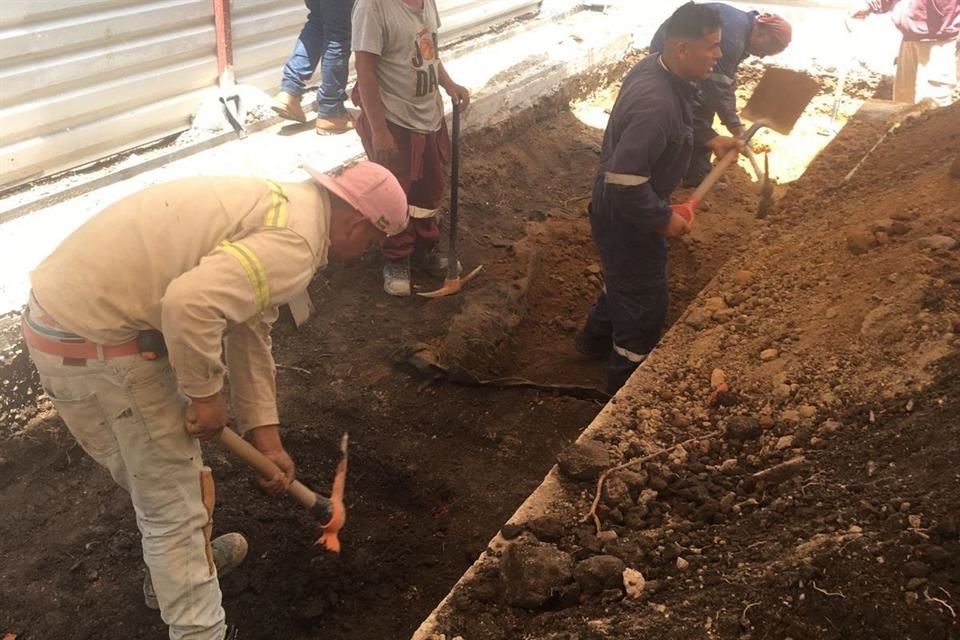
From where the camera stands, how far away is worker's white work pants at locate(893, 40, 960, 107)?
6367mm

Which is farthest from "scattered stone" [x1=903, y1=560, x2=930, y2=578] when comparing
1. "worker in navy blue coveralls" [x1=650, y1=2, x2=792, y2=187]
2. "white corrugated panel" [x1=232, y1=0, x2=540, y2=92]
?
"white corrugated panel" [x1=232, y1=0, x2=540, y2=92]

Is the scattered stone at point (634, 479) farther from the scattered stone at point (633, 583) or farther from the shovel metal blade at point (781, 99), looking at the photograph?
the shovel metal blade at point (781, 99)

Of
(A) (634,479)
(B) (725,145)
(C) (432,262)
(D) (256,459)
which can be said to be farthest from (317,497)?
(B) (725,145)

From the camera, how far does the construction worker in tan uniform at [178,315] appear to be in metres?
2.08

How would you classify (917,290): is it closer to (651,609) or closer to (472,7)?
(651,609)

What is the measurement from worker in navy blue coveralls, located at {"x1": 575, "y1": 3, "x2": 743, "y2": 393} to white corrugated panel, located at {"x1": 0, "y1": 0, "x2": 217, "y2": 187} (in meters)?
3.05

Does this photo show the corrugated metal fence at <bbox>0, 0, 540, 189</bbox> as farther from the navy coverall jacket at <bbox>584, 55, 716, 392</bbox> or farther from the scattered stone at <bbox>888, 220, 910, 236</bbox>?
the scattered stone at <bbox>888, 220, 910, 236</bbox>

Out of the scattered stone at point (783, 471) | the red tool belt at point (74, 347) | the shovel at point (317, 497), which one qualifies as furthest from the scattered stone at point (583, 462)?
the red tool belt at point (74, 347)

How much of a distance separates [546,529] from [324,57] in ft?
12.7

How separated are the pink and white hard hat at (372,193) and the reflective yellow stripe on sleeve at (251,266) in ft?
1.03

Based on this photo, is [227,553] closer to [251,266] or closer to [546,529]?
[546,529]

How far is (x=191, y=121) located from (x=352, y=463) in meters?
2.96

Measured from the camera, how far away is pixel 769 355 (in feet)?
10.4

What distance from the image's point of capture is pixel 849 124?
589 centimetres
